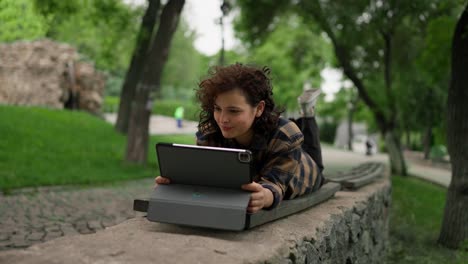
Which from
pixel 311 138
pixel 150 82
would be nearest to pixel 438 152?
pixel 150 82

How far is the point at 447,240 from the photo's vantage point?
6.95m

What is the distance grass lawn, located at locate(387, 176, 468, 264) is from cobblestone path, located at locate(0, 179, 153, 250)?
3.66 meters

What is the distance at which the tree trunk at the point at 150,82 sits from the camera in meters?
11.8

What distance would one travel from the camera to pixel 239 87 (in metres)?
3.15

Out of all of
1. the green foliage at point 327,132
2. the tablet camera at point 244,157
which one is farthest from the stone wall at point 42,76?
the green foliage at point 327,132

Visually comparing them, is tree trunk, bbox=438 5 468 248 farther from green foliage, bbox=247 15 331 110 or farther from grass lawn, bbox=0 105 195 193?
green foliage, bbox=247 15 331 110

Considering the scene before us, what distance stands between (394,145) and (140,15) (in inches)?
354

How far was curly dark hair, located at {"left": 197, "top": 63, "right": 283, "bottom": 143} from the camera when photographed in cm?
313

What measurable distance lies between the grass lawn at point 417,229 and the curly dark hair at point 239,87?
11.3 feet

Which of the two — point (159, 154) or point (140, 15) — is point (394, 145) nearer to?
point (140, 15)

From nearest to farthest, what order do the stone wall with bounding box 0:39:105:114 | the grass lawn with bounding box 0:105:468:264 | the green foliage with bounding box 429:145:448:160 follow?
the grass lawn with bounding box 0:105:468:264 < the stone wall with bounding box 0:39:105:114 < the green foliage with bounding box 429:145:448:160

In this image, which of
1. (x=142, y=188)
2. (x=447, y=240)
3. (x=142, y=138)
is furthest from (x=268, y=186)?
(x=142, y=138)

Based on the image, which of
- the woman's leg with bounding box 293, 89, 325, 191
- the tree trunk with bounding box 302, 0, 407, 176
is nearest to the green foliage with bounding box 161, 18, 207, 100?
the tree trunk with bounding box 302, 0, 407, 176

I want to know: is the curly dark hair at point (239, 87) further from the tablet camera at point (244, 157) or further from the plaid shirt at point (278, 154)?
the tablet camera at point (244, 157)
